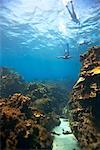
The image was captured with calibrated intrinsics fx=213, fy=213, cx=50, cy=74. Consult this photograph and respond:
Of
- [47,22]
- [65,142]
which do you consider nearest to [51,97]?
[65,142]

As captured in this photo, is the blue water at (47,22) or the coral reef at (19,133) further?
the blue water at (47,22)

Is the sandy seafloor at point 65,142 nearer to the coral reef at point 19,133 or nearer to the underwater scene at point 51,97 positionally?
the underwater scene at point 51,97

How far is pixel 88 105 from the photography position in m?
9.66

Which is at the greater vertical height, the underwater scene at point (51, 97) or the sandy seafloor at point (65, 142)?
the underwater scene at point (51, 97)

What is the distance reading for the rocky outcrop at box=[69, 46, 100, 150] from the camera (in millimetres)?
8578

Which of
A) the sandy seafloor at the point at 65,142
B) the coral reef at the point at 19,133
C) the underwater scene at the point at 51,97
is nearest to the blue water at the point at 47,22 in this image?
the underwater scene at the point at 51,97

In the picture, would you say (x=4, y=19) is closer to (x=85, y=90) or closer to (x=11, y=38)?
(x=11, y=38)

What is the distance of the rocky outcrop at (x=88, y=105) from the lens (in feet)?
28.1

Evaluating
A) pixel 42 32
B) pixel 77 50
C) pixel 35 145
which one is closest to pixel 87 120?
pixel 35 145

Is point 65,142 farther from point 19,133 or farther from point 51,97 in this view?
point 51,97

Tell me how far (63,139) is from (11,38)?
2858cm

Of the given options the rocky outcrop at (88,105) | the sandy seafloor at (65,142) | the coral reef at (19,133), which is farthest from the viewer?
the sandy seafloor at (65,142)

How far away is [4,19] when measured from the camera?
26094 millimetres

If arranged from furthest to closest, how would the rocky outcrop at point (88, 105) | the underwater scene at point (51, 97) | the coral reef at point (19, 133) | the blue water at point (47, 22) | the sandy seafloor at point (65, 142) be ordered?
1. the blue water at point (47, 22)
2. the sandy seafloor at point (65, 142)
3. the rocky outcrop at point (88, 105)
4. the underwater scene at point (51, 97)
5. the coral reef at point (19, 133)
